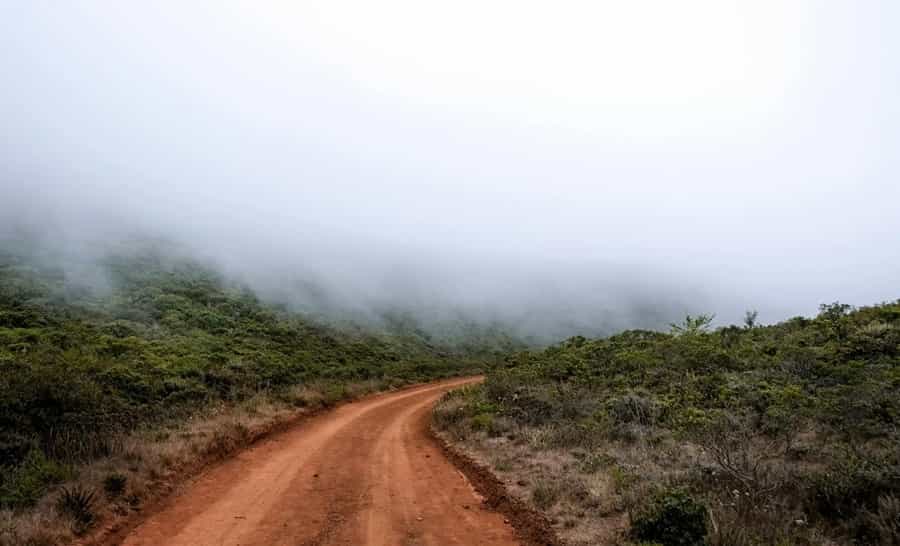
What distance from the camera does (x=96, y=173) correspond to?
6575 centimetres

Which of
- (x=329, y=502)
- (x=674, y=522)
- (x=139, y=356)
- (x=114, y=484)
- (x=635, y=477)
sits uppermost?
(x=139, y=356)

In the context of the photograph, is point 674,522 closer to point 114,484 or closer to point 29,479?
point 114,484

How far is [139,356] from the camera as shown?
19234 millimetres

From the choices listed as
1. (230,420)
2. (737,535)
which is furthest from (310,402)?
(737,535)

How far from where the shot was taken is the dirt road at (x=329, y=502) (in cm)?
718

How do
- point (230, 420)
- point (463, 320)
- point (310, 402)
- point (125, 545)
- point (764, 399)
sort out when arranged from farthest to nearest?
point (463, 320) → point (310, 402) → point (230, 420) → point (764, 399) → point (125, 545)

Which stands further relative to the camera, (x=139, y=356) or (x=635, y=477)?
(x=139, y=356)

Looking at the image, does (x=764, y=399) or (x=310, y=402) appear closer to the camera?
(x=764, y=399)

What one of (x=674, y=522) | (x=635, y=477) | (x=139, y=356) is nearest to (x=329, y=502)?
(x=635, y=477)

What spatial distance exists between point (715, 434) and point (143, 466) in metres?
11.2

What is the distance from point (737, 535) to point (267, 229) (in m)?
65.1

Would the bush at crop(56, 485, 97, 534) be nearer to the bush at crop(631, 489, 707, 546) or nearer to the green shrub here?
the green shrub

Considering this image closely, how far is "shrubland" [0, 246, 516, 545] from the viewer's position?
27.4 feet

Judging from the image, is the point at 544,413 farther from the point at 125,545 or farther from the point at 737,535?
the point at 125,545
